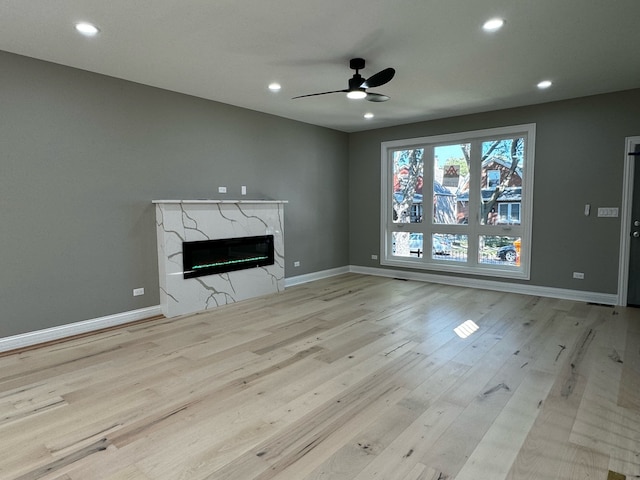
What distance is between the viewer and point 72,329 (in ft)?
12.7

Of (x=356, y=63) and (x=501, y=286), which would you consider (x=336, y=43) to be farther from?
(x=501, y=286)

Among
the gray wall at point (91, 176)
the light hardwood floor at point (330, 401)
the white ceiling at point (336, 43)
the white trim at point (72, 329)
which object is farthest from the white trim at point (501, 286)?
the white trim at point (72, 329)

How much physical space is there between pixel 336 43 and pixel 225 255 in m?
3.11

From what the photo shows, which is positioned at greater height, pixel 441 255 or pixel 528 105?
pixel 528 105

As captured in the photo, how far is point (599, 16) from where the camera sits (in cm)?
279

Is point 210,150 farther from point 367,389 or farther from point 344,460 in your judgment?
point 344,460

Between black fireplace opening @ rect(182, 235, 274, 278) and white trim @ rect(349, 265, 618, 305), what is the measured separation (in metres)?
2.45

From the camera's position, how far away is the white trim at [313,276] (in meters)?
6.28

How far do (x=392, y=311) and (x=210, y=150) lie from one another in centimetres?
328

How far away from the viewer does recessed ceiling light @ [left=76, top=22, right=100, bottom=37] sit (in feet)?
9.44

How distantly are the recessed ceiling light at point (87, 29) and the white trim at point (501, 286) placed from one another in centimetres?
562

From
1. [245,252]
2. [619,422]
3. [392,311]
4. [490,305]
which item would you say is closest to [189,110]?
[245,252]

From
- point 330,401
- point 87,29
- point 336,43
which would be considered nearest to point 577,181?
point 336,43

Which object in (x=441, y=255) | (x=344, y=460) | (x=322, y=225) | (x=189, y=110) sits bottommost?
(x=344, y=460)
